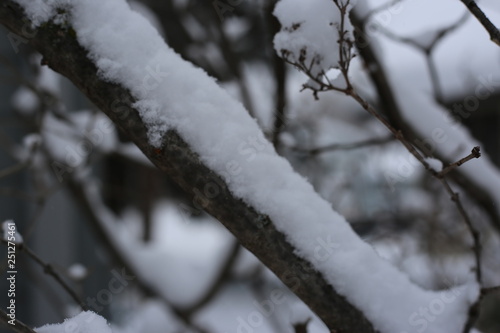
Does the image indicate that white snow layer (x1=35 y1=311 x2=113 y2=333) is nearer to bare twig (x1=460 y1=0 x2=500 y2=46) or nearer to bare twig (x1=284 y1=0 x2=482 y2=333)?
bare twig (x1=284 y1=0 x2=482 y2=333)

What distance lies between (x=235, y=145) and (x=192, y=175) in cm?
10

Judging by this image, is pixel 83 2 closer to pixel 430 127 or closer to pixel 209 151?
pixel 209 151

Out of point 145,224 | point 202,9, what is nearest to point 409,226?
point 145,224

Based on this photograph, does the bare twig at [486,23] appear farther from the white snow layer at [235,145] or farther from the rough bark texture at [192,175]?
the rough bark texture at [192,175]

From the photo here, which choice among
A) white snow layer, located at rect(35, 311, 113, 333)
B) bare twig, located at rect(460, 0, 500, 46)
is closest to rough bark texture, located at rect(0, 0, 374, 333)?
white snow layer, located at rect(35, 311, 113, 333)

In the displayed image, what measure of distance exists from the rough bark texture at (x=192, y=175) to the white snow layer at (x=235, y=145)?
1cm

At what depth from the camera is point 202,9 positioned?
331 centimetres

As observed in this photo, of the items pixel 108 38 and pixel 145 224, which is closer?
pixel 108 38

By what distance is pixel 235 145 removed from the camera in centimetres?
84

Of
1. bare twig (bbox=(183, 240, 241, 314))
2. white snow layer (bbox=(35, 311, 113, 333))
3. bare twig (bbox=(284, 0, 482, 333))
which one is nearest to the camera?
white snow layer (bbox=(35, 311, 113, 333))

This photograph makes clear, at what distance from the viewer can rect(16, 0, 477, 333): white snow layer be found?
81 centimetres

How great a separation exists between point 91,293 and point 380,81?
9.19ft

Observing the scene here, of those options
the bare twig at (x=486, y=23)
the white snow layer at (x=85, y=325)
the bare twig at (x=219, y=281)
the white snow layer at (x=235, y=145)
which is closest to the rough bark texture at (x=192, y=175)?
the white snow layer at (x=235, y=145)

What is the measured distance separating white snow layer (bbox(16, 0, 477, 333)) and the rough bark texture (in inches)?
0.6
